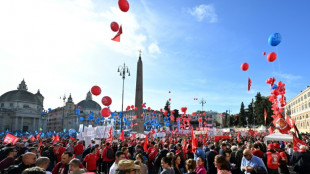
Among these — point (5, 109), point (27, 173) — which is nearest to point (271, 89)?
point (27, 173)

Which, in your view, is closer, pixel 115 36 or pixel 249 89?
pixel 115 36

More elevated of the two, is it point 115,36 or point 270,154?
point 115,36

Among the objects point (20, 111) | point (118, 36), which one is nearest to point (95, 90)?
point (118, 36)

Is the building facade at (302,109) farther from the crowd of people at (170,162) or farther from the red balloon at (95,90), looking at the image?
the red balloon at (95,90)

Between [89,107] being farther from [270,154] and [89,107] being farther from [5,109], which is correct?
[270,154]

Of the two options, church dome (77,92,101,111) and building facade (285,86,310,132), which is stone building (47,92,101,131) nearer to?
church dome (77,92,101,111)

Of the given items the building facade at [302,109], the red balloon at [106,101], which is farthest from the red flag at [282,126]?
the building facade at [302,109]

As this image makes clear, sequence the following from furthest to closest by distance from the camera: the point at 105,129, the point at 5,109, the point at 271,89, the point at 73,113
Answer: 1. the point at 73,113
2. the point at 5,109
3. the point at 271,89
4. the point at 105,129

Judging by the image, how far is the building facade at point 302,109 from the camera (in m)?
56.2

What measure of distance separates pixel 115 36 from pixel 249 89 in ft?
36.6

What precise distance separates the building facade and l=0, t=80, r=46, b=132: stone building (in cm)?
10543

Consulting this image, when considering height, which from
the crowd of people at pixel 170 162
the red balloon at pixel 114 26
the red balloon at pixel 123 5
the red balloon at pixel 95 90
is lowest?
the crowd of people at pixel 170 162

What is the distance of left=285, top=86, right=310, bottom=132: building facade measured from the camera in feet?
184

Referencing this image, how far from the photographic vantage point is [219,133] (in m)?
23.0
